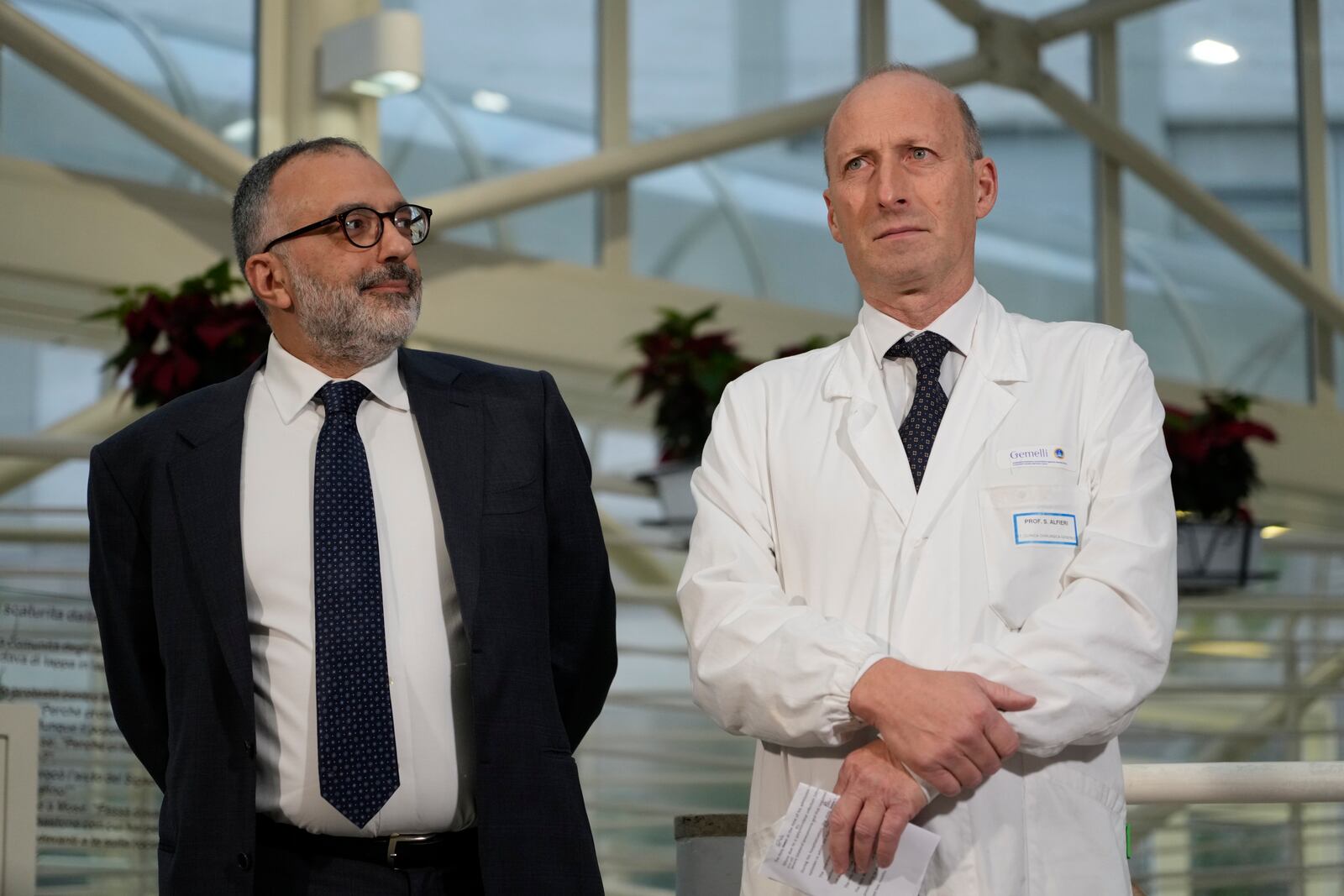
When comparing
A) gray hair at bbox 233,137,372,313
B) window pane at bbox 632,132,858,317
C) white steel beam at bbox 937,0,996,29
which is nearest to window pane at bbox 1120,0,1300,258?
white steel beam at bbox 937,0,996,29

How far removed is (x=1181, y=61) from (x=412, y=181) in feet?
13.1

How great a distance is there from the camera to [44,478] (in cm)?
548

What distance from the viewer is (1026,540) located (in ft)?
6.56

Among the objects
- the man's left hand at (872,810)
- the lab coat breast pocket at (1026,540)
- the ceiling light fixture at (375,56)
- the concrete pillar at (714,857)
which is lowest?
the concrete pillar at (714,857)

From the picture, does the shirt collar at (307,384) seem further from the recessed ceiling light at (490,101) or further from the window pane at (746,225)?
the window pane at (746,225)

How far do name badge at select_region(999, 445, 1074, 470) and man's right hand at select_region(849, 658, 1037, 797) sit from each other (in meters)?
0.31

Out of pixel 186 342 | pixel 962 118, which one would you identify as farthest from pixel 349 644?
pixel 186 342

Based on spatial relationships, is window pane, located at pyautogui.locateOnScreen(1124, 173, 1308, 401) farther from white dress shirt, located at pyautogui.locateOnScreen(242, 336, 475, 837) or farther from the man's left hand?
the man's left hand

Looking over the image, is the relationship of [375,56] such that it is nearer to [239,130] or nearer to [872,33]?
[239,130]

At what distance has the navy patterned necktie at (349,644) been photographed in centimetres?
214

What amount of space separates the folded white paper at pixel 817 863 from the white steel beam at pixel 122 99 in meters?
3.57

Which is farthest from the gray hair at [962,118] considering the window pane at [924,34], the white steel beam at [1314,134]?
the white steel beam at [1314,134]

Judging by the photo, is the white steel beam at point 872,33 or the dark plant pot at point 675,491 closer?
the dark plant pot at point 675,491

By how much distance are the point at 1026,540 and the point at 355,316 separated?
3.19ft
